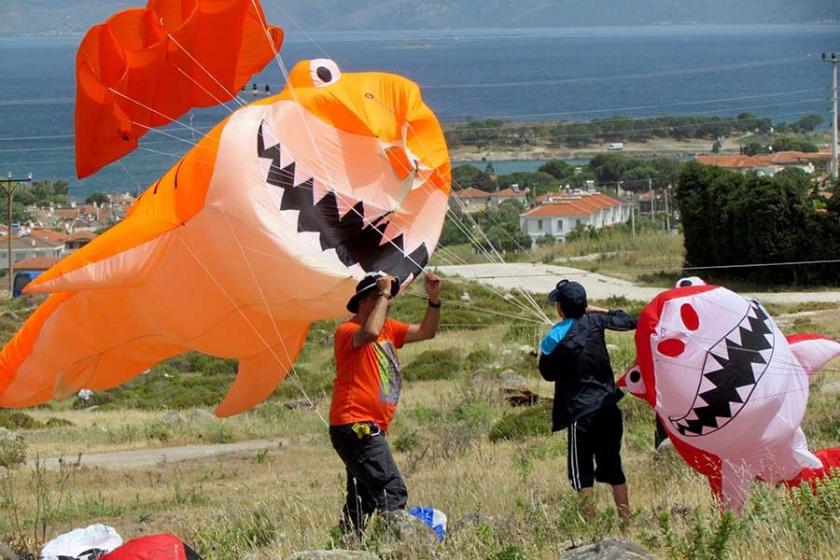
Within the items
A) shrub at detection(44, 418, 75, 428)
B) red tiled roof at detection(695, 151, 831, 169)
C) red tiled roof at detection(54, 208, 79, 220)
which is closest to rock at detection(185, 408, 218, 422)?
shrub at detection(44, 418, 75, 428)

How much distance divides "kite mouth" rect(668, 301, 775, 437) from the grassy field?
43 cm

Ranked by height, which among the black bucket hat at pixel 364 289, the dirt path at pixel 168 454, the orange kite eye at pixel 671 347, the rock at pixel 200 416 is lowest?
the rock at pixel 200 416

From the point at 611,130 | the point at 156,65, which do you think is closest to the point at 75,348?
the point at 156,65

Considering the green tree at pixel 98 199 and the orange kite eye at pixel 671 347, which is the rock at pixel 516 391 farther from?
the green tree at pixel 98 199

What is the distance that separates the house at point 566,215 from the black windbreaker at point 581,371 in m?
57.4

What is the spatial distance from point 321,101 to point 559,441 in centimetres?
471

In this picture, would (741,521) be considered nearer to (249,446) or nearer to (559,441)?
(559,441)

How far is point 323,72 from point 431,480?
3.16 metres

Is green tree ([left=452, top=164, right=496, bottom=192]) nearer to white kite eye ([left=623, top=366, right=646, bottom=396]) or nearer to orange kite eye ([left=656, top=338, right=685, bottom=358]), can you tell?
white kite eye ([left=623, top=366, right=646, bottom=396])

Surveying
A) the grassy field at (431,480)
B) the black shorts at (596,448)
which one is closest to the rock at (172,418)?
the grassy field at (431,480)

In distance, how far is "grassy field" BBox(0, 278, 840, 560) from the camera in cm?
604

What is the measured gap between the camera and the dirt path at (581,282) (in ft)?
98.2

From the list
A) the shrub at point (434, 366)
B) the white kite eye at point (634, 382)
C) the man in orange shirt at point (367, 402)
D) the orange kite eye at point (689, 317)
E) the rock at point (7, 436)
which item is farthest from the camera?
the shrub at point (434, 366)

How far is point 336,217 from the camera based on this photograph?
8.73m
